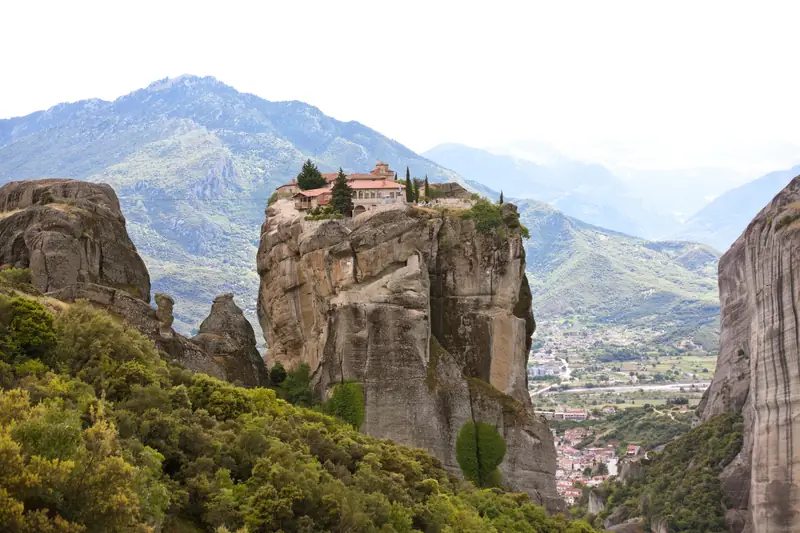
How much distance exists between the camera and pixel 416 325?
47.4m

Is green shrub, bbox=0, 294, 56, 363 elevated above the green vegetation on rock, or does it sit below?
above

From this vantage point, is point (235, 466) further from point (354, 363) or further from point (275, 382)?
point (275, 382)

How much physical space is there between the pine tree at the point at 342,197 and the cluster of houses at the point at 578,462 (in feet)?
178

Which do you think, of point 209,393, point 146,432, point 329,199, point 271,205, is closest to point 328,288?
point 329,199

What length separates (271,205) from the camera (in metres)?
63.1

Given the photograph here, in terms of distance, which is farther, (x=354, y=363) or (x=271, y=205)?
(x=271, y=205)

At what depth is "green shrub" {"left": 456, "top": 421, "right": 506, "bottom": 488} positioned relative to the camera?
47.7 meters

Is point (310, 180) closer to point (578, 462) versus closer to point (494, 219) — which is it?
point (494, 219)

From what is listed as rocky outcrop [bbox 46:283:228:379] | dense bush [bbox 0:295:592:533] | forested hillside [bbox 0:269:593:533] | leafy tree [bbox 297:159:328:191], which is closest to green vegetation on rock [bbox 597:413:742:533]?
dense bush [bbox 0:295:592:533]

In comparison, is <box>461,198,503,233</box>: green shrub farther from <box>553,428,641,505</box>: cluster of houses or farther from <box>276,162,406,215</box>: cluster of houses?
<box>553,428,641,505</box>: cluster of houses

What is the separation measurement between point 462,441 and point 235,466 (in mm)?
23805

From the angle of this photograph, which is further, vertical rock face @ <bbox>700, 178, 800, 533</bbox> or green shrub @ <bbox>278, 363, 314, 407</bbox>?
vertical rock face @ <bbox>700, 178, 800, 533</bbox>

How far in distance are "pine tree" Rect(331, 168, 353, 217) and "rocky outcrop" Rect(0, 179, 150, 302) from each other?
13.5m

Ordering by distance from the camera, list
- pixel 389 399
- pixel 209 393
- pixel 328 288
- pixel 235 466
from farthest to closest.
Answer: pixel 328 288 → pixel 389 399 → pixel 209 393 → pixel 235 466
